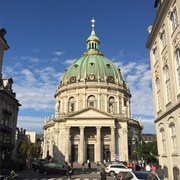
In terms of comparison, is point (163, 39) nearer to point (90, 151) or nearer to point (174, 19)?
point (174, 19)

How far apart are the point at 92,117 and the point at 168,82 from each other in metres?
36.3

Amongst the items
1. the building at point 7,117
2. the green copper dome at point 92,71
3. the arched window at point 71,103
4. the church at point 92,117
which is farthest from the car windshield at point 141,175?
the green copper dome at point 92,71

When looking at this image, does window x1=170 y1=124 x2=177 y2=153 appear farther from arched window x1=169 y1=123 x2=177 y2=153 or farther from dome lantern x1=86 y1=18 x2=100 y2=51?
dome lantern x1=86 y1=18 x2=100 y2=51

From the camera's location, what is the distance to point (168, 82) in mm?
21031

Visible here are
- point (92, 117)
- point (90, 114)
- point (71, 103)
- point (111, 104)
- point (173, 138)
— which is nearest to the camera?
point (173, 138)

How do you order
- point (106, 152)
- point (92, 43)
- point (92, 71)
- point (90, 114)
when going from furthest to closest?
point (92, 43) → point (92, 71) → point (106, 152) → point (90, 114)

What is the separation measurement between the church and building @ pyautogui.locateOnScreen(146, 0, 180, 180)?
1029 inches

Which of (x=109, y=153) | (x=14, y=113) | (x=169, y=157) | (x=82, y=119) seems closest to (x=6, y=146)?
(x=14, y=113)

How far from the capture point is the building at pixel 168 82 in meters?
18.6

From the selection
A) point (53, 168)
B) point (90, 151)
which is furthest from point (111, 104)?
point (53, 168)

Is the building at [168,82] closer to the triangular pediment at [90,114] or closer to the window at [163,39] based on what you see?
the window at [163,39]

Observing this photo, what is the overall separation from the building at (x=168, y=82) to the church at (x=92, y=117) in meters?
26.1

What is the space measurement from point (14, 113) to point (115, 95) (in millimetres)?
28608

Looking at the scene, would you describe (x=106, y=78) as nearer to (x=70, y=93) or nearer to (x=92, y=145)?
(x=70, y=93)
